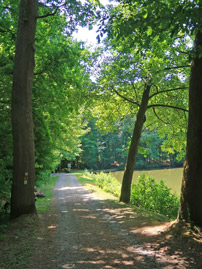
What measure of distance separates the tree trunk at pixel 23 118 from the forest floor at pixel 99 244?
65cm

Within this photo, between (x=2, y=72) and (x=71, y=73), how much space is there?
3.33 m

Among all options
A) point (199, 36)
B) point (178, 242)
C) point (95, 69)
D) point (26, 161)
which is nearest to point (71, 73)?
point (95, 69)

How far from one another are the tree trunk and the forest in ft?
0.10

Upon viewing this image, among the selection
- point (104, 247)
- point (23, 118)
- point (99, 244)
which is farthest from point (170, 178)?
point (104, 247)

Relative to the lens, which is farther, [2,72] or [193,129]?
[2,72]

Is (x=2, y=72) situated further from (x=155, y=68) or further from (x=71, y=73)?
(x=155, y=68)

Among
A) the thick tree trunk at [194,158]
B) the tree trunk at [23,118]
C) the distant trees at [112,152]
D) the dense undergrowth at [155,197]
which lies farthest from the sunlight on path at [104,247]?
the distant trees at [112,152]

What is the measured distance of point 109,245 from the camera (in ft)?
17.6

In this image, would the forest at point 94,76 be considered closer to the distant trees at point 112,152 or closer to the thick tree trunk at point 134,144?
the thick tree trunk at point 134,144

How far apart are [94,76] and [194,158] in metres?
8.19

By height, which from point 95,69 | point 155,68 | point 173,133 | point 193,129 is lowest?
point 193,129

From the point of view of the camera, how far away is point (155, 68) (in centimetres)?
901

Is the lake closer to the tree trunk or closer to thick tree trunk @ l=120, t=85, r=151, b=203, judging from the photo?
thick tree trunk @ l=120, t=85, r=151, b=203

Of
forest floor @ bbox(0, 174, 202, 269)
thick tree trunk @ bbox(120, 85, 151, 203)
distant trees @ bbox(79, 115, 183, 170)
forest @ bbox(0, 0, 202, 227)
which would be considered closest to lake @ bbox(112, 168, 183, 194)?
thick tree trunk @ bbox(120, 85, 151, 203)
